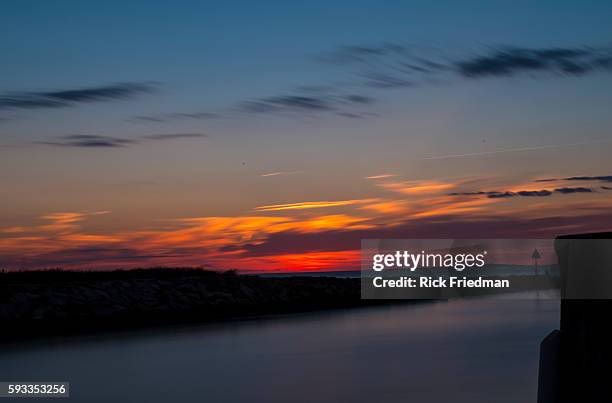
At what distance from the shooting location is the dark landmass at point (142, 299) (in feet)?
75.9

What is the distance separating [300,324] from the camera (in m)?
24.2

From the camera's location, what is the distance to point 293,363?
16.1m

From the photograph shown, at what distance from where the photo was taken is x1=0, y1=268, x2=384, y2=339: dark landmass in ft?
75.9

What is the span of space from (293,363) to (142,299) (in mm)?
13495

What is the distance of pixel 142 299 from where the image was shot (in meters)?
28.3

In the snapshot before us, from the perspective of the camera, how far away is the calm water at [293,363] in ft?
42.1

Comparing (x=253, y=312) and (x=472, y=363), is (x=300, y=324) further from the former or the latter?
(x=472, y=363)

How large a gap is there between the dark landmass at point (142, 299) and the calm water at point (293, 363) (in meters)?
3.34

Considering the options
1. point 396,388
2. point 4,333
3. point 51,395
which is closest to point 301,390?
point 396,388

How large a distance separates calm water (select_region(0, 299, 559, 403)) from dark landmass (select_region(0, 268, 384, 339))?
132 inches

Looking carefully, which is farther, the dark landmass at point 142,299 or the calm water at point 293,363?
the dark landmass at point 142,299

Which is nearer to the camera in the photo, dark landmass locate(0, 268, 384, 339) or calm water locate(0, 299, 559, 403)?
calm water locate(0, 299, 559, 403)

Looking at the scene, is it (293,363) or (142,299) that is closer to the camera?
(293,363)

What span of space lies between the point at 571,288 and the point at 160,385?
10.9m
